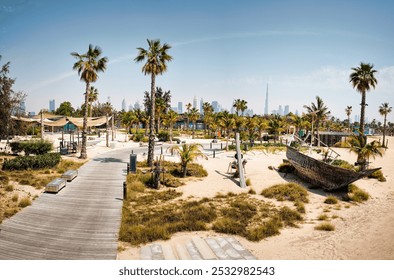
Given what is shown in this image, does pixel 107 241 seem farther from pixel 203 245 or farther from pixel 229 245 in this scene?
pixel 229 245

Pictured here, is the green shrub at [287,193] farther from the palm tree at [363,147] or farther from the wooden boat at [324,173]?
the palm tree at [363,147]

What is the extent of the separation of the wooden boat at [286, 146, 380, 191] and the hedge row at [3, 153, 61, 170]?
23.4 meters

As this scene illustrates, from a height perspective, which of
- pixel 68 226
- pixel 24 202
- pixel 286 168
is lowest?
pixel 68 226

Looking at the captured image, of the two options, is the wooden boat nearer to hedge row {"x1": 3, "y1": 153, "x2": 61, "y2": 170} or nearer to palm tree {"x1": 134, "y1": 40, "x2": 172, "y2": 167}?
palm tree {"x1": 134, "y1": 40, "x2": 172, "y2": 167}

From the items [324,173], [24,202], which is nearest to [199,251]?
[24,202]

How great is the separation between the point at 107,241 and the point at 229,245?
4992 millimetres

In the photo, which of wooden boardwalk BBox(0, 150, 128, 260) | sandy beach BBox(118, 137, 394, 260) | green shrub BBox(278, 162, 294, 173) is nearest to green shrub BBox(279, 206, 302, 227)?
sandy beach BBox(118, 137, 394, 260)

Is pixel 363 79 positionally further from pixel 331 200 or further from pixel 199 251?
pixel 199 251

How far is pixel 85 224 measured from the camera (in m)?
11.4

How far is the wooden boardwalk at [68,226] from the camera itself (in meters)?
8.96

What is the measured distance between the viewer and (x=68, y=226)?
11102 mm

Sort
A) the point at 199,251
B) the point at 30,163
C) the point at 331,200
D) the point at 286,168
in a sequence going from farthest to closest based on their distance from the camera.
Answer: the point at 286,168
the point at 30,163
the point at 331,200
the point at 199,251

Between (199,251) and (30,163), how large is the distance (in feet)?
63.0
